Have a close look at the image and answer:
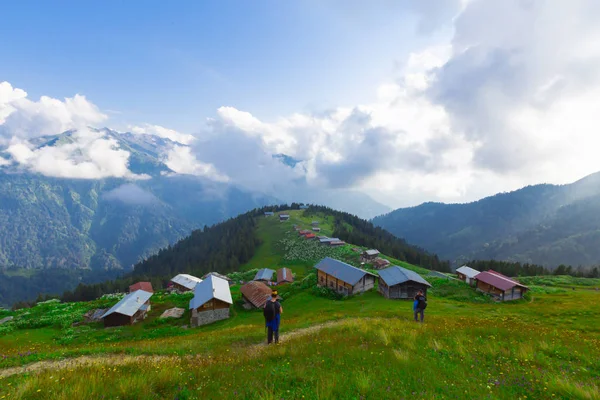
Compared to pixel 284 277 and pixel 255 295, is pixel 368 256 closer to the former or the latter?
pixel 284 277

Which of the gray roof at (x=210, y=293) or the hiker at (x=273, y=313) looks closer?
the hiker at (x=273, y=313)

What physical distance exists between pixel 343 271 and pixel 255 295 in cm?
1761

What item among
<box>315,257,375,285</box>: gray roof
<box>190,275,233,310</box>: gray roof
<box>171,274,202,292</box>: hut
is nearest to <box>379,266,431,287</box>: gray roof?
<box>315,257,375,285</box>: gray roof

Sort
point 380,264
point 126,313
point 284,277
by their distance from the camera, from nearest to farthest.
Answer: point 126,313, point 284,277, point 380,264

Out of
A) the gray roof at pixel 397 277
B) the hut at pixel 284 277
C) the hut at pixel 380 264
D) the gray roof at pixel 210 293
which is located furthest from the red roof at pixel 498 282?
the gray roof at pixel 210 293

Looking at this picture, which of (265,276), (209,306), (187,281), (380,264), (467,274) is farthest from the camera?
(380,264)

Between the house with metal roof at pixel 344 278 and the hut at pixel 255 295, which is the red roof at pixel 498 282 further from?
the hut at pixel 255 295

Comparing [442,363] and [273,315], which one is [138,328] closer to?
[273,315]

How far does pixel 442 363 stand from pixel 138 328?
44.8 meters

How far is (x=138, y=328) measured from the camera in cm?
4116

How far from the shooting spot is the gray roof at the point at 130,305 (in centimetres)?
4250

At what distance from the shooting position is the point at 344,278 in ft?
174

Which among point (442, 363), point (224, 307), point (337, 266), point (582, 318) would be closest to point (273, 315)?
point (442, 363)

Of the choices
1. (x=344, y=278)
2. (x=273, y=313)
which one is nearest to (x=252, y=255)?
(x=344, y=278)
